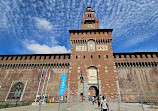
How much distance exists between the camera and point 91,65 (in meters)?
22.2

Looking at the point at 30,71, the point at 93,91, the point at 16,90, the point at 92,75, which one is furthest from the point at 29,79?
the point at 93,91

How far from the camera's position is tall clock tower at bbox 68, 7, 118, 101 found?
20.0m

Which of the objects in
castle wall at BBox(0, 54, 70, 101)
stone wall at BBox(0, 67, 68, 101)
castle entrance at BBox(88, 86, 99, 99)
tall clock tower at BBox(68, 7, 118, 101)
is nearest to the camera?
tall clock tower at BBox(68, 7, 118, 101)

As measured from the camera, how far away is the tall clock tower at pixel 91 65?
20.0 metres

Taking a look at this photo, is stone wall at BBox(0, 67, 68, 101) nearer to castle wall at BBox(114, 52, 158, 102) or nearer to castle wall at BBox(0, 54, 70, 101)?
castle wall at BBox(0, 54, 70, 101)

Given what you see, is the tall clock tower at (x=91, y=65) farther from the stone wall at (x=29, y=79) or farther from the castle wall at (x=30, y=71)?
the stone wall at (x=29, y=79)

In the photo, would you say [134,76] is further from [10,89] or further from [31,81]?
[10,89]

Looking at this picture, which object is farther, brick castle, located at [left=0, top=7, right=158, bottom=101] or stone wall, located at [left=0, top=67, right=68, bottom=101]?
stone wall, located at [left=0, top=67, right=68, bottom=101]

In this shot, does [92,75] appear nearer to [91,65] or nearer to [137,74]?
[91,65]

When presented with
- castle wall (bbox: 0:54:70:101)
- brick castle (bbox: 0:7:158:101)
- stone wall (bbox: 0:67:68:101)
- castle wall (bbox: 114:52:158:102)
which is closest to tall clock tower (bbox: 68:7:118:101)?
brick castle (bbox: 0:7:158:101)

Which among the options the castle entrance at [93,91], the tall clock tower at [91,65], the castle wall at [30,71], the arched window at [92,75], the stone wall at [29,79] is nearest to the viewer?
the tall clock tower at [91,65]

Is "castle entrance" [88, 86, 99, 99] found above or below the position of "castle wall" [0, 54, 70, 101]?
below

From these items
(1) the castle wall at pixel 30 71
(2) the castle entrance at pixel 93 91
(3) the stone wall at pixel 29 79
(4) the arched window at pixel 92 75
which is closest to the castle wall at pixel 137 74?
(2) the castle entrance at pixel 93 91

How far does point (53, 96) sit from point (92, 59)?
1322 cm
